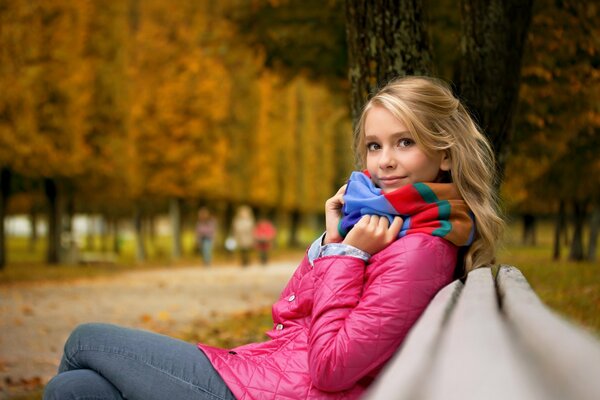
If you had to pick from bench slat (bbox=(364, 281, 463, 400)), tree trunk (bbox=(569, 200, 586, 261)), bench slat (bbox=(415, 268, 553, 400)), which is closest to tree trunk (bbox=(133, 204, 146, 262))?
tree trunk (bbox=(569, 200, 586, 261))

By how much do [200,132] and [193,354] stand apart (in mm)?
29142

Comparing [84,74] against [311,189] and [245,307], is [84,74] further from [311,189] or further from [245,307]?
[311,189]

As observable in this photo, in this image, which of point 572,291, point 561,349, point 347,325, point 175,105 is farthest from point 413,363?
point 175,105

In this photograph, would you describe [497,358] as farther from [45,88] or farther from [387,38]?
[45,88]

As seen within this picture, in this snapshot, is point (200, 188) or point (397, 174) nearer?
point (397, 174)

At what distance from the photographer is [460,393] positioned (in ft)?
3.52

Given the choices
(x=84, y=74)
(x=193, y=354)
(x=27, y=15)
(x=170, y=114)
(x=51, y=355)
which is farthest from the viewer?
(x=170, y=114)

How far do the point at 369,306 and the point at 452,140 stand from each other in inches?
25.6

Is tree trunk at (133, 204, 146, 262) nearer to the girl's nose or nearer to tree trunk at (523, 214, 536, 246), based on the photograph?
tree trunk at (523, 214, 536, 246)

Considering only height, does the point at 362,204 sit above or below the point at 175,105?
above

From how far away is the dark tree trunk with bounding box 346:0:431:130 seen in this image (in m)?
4.75

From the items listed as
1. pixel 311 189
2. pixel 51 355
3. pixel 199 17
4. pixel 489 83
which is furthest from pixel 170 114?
pixel 489 83

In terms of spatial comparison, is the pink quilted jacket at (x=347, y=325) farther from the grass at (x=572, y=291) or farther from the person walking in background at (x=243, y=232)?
the person walking in background at (x=243, y=232)

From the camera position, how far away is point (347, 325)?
223cm
